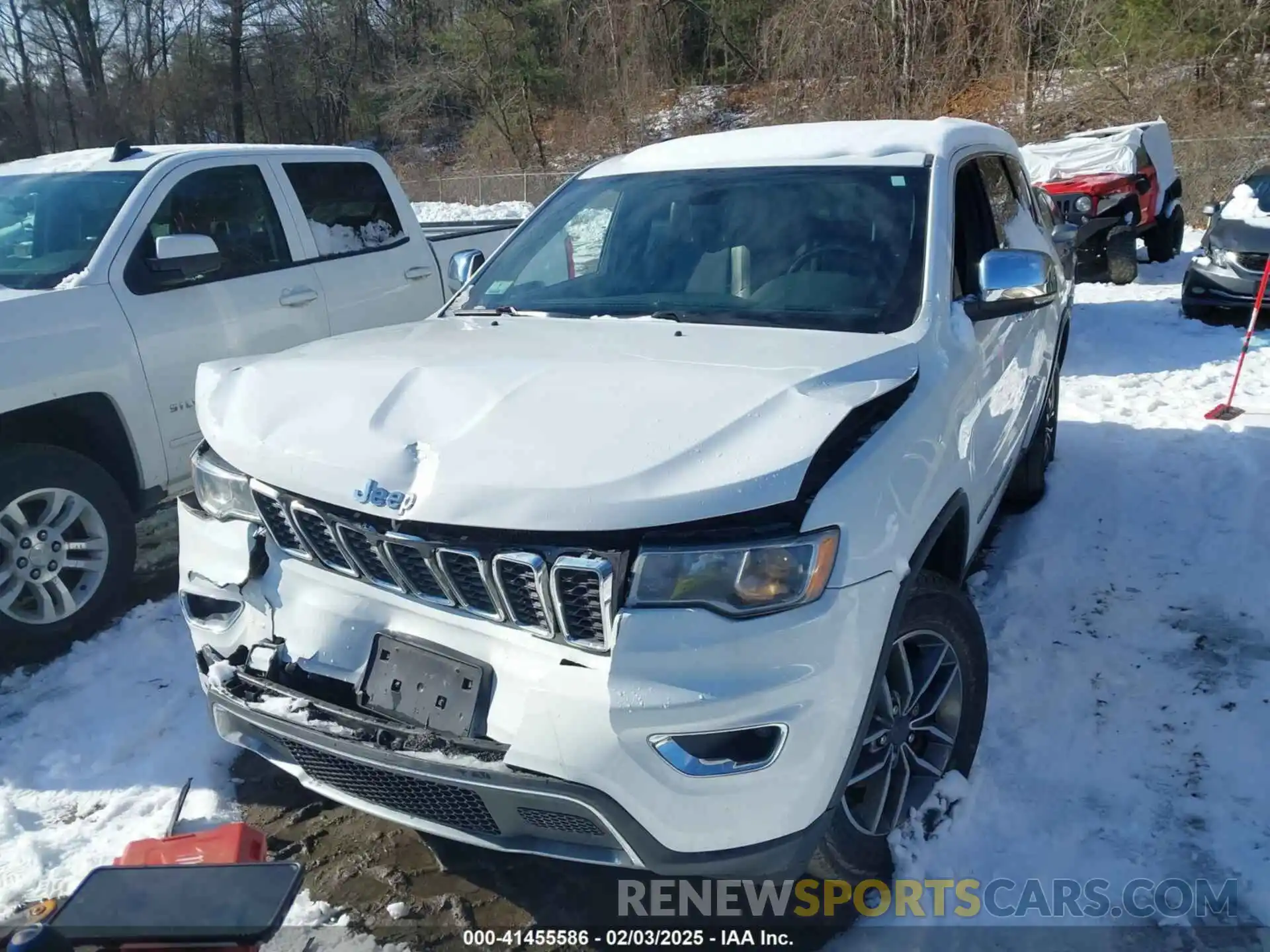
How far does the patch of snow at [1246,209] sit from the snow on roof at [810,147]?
686 centimetres

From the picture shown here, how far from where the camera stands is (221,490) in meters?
2.70

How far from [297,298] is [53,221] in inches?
44.5

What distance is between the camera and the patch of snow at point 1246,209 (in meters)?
9.45

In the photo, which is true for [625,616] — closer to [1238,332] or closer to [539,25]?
[1238,332]

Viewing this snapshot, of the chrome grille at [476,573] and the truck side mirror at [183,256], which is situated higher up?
the truck side mirror at [183,256]

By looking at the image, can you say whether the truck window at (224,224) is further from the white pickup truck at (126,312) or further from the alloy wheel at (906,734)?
the alloy wheel at (906,734)

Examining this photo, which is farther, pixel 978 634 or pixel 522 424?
pixel 978 634

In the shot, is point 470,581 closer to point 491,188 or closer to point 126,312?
point 126,312

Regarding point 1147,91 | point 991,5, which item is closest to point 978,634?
point 1147,91

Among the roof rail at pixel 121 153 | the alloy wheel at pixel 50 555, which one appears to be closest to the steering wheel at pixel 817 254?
the alloy wheel at pixel 50 555

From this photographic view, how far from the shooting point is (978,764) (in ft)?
10.3

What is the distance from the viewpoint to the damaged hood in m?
2.10

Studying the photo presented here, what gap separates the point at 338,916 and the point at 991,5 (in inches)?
1005

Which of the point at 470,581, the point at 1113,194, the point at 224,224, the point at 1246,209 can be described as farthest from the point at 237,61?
the point at 470,581
